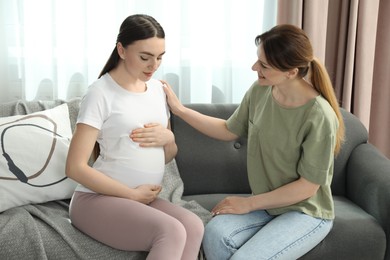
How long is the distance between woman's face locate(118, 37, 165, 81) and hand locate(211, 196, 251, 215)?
56 cm

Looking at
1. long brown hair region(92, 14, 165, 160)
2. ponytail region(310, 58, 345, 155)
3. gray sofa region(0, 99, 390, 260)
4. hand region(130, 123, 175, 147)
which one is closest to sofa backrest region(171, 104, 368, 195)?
gray sofa region(0, 99, 390, 260)

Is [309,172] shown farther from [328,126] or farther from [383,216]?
[383,216]

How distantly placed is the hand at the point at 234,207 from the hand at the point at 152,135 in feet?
1.03

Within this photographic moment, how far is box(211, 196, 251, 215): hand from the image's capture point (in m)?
1.96

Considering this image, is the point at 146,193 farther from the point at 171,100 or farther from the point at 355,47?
the point at 355,47

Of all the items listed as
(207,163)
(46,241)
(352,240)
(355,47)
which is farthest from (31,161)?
(355,47)

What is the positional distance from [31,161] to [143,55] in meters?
0.66

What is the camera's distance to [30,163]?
211 cm

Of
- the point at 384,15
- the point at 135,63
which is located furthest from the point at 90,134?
the point at 384,15

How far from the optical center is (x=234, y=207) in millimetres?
1979

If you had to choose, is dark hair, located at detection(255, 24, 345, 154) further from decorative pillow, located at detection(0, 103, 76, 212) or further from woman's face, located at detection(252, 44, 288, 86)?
decorative pillow, located at detection(0, 103, 76, 212)

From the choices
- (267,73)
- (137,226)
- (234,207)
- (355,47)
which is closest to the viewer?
(137,226)

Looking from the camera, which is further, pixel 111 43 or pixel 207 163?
pixel 111 43

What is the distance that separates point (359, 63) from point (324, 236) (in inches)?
47.7
